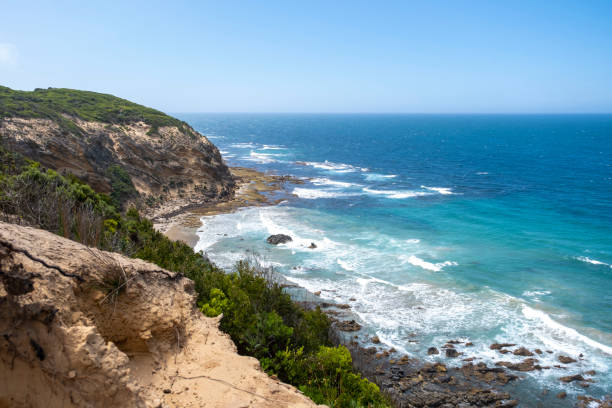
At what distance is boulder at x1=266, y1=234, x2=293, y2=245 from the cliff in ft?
56.3

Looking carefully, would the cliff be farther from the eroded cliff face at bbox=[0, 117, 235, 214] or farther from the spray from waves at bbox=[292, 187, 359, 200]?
the spray from waves at bbox=[292, 187, 359, 200]

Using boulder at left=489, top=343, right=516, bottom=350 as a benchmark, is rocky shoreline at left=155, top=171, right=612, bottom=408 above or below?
below

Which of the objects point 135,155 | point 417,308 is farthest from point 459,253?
point 135,155

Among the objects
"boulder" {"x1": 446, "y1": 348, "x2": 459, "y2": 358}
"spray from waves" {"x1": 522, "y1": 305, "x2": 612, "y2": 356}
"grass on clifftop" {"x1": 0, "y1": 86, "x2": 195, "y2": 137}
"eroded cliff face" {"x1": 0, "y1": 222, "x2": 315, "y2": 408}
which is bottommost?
"boulder" {"x1": 446, "y1": 348, "x2": 459, "y2": 358}

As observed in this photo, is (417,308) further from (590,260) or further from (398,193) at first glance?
(398,193)

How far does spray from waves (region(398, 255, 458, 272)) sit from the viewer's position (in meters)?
35.2

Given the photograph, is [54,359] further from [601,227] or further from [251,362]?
[601,227]

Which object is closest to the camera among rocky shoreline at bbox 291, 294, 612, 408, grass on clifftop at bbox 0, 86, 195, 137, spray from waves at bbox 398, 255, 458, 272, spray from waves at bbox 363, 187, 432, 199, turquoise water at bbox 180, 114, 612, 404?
rocky shoreline at bbox 291, 294, 612, 408

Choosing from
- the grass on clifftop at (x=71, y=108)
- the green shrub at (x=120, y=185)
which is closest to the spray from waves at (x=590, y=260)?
the green shrub at (x=120, y=185)

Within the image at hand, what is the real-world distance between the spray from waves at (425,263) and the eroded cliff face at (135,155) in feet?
102

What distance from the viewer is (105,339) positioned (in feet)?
27.9

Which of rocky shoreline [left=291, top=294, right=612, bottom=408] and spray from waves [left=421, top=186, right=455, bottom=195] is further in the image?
spray from waves [left=421, top=186, right=455, bottom=195]

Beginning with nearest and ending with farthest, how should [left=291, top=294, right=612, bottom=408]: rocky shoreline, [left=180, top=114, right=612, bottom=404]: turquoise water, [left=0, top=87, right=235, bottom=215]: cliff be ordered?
[left=291, top=294, right=612, bottom=408]: rocky shoreline, [left=180, top=114, right=612, bottom=404]: turquoise water, [left=0, top=87, right=235, bottom=215]: cliff

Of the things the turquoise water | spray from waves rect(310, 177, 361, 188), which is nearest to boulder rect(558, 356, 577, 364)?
the turquoise water
